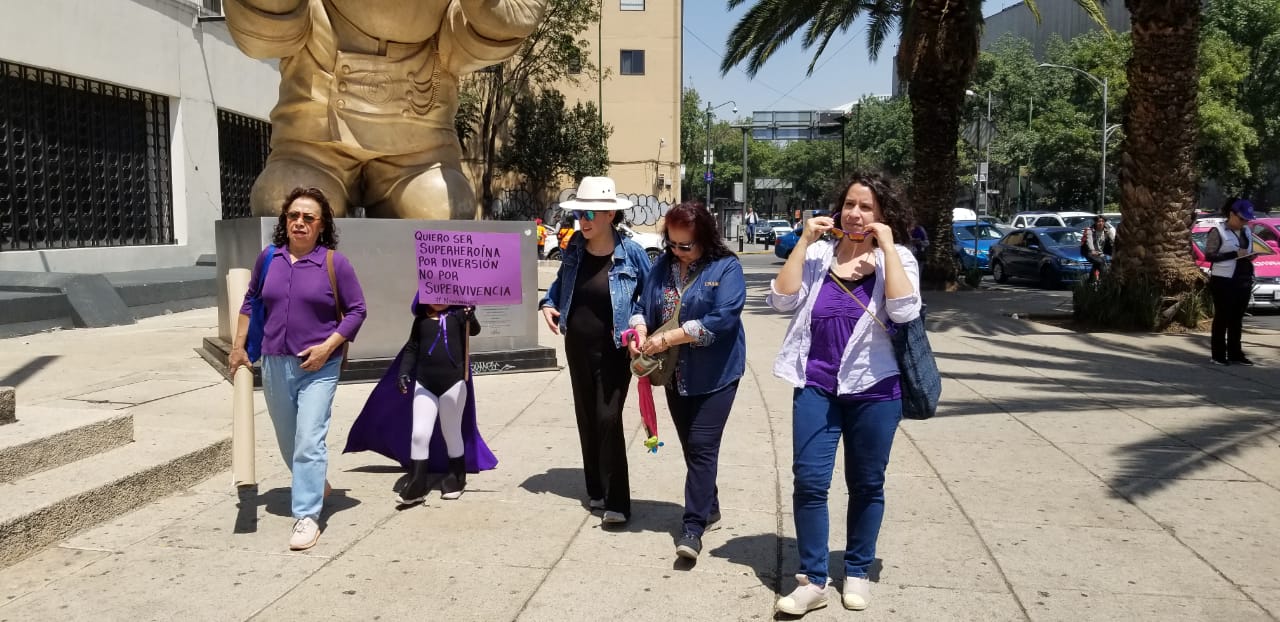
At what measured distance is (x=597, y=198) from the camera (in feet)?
15.3

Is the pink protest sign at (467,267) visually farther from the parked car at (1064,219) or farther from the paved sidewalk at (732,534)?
the parked car at (1064,219)

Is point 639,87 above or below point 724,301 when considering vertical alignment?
above

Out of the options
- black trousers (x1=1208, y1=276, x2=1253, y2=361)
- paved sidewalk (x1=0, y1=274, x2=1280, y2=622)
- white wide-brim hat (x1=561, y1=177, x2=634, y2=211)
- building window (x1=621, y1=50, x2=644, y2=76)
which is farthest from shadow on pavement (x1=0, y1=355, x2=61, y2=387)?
building window (x1=621, y1=50, x2=644, y2=76)

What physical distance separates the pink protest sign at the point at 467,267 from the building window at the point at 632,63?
32938 millimetres

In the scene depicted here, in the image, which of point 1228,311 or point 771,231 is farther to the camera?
point 771,231

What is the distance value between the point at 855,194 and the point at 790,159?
8319 cm

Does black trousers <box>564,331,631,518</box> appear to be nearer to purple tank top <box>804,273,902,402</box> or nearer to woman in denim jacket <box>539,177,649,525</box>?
woman in denim jacket <box>539,177,649,525</box>

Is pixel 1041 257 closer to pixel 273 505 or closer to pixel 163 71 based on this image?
pixel 163 71

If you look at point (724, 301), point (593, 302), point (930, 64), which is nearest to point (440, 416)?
point (593, 302)

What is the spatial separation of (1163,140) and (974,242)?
1352cm

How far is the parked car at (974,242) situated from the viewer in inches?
906

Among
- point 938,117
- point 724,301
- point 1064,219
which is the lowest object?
point 724,301

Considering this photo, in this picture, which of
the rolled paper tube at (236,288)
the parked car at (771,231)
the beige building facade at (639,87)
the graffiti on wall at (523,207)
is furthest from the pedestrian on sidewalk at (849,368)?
the beige building facade at (639,87)

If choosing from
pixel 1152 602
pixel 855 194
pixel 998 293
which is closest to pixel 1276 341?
pixel 998 293
